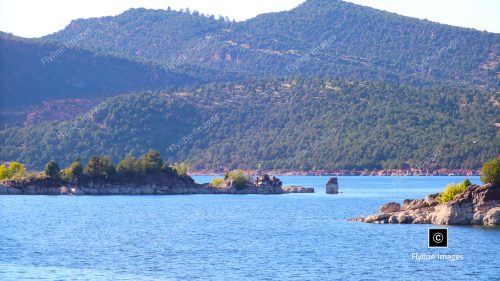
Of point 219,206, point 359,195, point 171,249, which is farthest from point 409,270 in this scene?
point 359,195

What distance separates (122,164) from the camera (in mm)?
134500

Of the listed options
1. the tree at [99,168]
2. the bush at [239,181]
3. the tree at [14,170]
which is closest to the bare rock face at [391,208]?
the tree at [99,168]

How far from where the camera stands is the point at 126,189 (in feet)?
450

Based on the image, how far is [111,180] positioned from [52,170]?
9435 millimetres

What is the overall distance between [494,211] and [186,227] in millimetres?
24435

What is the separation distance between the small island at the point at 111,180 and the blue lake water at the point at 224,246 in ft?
99.0

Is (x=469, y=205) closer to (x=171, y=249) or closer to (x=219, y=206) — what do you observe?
(x=171, y=249)

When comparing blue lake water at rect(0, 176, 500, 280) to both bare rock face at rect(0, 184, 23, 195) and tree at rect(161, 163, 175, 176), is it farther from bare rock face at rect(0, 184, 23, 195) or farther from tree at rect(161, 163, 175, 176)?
tree at rect(161, 163, 175, 176)

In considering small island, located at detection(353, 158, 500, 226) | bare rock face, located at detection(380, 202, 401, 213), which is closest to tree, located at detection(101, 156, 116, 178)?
bare rock face, located at detection(380, 202, 401, 213)

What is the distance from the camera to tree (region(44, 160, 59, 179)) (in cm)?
12838

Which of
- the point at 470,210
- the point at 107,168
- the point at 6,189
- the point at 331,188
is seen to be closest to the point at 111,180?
the point at 107,168

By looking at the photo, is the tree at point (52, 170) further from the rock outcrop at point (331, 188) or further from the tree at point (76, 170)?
the rock outcrop at point (331, 188)

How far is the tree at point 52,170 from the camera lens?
12838cm

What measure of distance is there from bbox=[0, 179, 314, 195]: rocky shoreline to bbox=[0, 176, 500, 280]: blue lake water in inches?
1200
